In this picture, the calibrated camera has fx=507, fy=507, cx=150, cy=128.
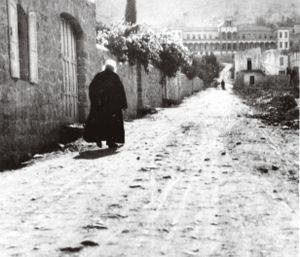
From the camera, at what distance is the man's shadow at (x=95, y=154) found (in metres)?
7.73

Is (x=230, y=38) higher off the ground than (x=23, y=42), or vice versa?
(x=230, y=38)

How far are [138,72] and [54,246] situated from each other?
54.9 ft

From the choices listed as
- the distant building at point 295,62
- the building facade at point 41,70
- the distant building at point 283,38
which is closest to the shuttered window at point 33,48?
the building facade at point 41,70

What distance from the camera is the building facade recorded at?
23.6ft

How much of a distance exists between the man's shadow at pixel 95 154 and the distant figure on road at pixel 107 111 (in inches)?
13.6

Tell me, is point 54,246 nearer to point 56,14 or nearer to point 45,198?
point 45,198

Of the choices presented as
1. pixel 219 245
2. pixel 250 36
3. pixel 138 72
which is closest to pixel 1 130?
pixel 219 245

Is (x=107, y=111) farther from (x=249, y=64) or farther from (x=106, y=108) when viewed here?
(x=249, y=64)

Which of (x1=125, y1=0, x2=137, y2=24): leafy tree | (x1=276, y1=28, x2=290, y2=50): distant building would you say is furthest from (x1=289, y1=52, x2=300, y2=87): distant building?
(x1=125, y1=0, x2=137, y2=24): leafy tree

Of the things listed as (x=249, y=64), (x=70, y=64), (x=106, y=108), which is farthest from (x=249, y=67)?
(x=106, y=108)

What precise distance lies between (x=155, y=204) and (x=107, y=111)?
480 cm

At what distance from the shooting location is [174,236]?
139 inches

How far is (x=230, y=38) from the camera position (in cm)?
11888

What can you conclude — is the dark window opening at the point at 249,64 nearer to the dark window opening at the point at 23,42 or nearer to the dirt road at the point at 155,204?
the dirt road at the point at 155,204
